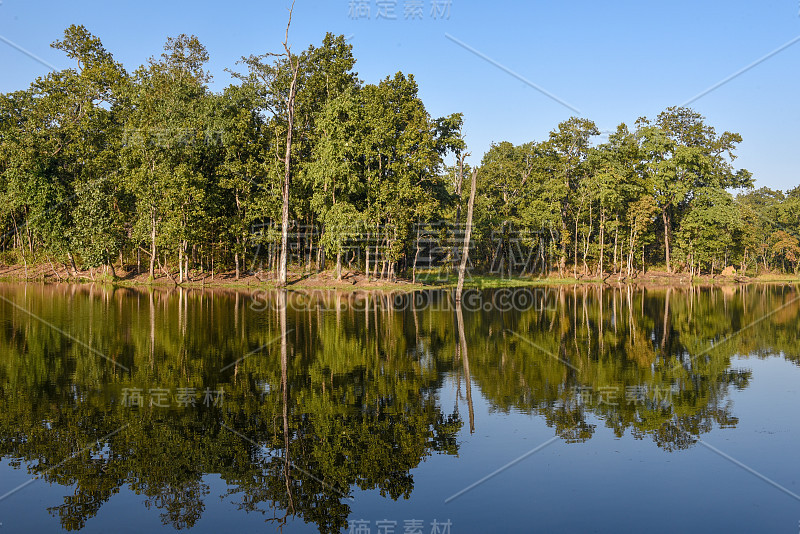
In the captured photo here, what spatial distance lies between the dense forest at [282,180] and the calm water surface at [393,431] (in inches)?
1041

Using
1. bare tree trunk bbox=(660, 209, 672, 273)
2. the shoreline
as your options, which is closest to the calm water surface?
the shoreline

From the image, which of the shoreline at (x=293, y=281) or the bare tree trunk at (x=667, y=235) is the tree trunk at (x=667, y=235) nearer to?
the bare tree trunk at (x=667, y=235)

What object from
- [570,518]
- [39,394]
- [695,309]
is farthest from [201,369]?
[695,309]

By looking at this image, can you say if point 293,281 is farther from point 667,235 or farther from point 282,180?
point 667,235

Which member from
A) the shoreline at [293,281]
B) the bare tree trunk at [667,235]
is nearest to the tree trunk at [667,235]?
the bare tree trunk at [667,235]

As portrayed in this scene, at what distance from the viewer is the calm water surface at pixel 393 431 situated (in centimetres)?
842

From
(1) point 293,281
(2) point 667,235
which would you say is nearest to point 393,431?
(1) point 293,281

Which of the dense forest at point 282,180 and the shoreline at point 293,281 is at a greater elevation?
the dense forest at point 282,180

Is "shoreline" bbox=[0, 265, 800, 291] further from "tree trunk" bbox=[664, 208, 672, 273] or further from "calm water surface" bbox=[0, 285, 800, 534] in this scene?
"calm water surface" bbox=[0, 285, 800, 534]

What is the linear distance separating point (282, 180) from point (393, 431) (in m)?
41.7

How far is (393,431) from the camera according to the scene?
11.5 meters

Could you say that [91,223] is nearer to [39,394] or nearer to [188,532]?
[39,394]

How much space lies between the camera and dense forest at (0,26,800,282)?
160ft

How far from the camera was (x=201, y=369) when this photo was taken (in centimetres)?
1658
